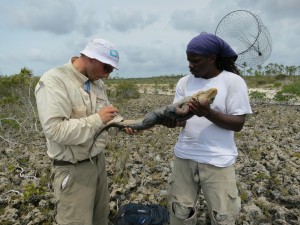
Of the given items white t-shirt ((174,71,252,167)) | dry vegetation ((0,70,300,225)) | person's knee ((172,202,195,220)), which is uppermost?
white t-shirt ((174,71,252,167))

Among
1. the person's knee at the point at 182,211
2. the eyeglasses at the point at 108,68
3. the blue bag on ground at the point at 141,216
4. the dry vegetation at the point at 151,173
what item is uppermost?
the eyeglasses at the point at 108,68

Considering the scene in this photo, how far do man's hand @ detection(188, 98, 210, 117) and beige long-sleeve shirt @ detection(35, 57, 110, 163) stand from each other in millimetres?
771

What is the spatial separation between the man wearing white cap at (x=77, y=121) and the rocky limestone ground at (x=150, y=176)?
5.70 ft

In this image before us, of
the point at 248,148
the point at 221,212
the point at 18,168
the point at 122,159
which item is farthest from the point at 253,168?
the point at 18,168

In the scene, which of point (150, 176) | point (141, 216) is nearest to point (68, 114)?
point (141, 216)

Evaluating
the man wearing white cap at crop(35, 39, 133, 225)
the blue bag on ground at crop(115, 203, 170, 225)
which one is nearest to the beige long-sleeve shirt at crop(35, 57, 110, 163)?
the man wearing white cap at crop(35, 39, 133, 225)

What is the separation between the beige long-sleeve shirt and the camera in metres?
2.80

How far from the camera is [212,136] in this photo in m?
3.11

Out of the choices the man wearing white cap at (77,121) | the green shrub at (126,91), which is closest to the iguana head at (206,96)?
the man wearing white cap at (77,121)

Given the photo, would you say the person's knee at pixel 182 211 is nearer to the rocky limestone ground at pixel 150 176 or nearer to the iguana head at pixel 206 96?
the iguana head at pixel 206 96

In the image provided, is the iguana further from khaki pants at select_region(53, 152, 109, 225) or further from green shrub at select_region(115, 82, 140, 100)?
green shrub at select_region(115, 82, 140, 100)

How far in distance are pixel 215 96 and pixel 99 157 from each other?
4.15ft

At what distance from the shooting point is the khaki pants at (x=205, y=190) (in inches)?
120

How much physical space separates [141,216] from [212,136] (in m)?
1.55
